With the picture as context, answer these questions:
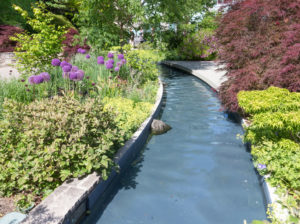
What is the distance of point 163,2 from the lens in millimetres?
12734

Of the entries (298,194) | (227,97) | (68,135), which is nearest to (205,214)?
(298,194)

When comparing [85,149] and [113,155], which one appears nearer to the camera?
[85,149]

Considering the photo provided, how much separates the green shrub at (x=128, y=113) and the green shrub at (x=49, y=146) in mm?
757

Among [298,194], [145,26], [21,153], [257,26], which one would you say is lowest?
[298,194]

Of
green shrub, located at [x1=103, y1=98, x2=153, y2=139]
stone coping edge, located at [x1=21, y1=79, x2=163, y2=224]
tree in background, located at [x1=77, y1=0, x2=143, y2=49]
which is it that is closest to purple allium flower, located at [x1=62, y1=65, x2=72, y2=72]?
green shrub, located at [x1=103, y1=98, x2=153, y2=139]

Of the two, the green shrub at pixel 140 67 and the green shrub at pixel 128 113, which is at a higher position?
the green shrub at pixel 140 67

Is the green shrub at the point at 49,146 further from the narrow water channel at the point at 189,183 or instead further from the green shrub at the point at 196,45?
the green shrub at the point at 196,45

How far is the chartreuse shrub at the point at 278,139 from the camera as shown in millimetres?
3183

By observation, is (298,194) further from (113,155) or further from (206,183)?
(113,155)

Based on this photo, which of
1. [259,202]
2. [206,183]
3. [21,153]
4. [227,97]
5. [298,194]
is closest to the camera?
[298,194]

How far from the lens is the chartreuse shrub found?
3.18 metres

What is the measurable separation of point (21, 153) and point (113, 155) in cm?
140

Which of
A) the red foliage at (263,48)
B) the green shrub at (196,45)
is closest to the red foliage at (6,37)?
the green shrub at (196,45)

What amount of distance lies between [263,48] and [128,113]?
386 cm
